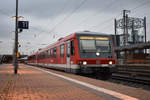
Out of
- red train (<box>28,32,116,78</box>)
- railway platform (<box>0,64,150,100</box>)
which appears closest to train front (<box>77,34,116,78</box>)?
red train (<box>28,32,116,78</box>)

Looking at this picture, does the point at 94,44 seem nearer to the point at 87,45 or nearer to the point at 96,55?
the point at 87,45

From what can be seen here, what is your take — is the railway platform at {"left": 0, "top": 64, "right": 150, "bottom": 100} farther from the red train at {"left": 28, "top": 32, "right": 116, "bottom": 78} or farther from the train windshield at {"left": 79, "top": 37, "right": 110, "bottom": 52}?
the train windshield at {"left": 79, "top": 37, "right": 110, "bottom": 52}

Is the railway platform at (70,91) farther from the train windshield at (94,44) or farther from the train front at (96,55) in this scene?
the train windshield at (94,44)

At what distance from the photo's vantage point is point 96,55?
14031mm

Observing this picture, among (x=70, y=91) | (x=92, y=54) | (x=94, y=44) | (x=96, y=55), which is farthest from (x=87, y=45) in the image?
(x=70, y=91)

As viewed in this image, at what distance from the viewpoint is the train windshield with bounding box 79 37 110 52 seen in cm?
1411

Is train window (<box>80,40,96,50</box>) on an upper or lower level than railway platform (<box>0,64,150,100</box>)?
upper

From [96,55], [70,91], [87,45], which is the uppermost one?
[87,45]

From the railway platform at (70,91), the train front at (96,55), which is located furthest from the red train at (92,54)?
the railway platform at (70,91)

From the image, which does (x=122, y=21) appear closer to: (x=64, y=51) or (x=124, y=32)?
(x=124, y=32)

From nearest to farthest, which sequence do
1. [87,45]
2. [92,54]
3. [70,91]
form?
[70,91]
[92,54]
[87,45]

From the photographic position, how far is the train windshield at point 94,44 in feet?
46.3

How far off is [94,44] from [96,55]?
0.78 m

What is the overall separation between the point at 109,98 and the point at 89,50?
7.94m
